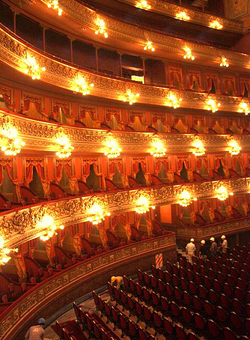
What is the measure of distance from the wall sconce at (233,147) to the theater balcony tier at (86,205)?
1.67 meters

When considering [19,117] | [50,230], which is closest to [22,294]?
[50,230]

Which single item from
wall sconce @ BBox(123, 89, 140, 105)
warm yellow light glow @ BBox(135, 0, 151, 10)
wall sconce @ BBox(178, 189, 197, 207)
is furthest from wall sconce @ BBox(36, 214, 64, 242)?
warm yellow light glow @ BBox(135, 0, 151, 10)

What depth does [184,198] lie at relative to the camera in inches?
669

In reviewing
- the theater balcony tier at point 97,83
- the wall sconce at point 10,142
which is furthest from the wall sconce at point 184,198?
the wall sconce at point 10,142

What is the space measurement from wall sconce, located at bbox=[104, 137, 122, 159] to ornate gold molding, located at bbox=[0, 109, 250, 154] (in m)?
0.21

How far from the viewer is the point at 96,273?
1240cm

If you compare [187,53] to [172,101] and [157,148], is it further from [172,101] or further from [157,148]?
[157,148]

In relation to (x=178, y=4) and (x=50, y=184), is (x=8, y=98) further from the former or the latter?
(x=178, y=4)

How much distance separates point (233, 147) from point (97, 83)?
9.53m

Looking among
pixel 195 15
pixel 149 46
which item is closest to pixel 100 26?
pixel 149 46

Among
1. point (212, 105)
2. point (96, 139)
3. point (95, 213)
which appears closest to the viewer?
point (95, 213)

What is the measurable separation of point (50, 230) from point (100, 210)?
128 inches

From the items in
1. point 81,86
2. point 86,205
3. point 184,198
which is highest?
point 81,86

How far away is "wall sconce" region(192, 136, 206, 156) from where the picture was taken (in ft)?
59.4
